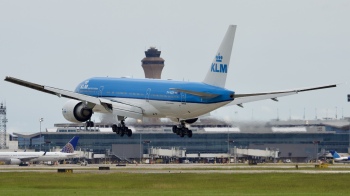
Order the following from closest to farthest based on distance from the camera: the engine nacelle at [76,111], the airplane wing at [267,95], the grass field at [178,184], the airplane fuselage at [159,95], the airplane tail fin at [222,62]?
the grass field at [178,184]
the airplane fuselage at [159,95]
the airplane tail fin at [222,62]
the airplane wing at [267,95]
the engine nacelle at [76,111]

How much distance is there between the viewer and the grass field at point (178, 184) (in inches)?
3649

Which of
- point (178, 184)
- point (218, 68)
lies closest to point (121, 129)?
point (218, 68)

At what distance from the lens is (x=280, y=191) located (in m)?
94.5

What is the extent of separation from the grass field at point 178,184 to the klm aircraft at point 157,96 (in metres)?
6.96

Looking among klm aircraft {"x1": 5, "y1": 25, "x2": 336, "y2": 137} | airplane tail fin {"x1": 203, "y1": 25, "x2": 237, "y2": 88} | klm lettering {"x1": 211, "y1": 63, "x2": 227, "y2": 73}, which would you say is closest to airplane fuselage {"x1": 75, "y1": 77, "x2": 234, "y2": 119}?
klm aircraft {"x1": 5, "y1": 25, "x2": 336, "y2": 137}

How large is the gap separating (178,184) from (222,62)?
626 inches

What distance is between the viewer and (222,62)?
4535 inches

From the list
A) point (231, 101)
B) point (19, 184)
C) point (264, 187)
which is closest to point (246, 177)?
point (231, 101)

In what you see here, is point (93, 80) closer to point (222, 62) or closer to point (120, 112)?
point (120, 112)

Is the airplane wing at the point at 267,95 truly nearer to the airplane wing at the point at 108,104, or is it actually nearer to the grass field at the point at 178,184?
the grass field at the point at 178,184

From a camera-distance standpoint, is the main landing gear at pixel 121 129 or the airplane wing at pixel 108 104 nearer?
the airplane wing at pixel 108 104

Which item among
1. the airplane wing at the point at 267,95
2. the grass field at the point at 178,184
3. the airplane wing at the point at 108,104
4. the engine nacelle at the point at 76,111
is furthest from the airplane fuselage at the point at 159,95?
the grass field at the point at 178,184

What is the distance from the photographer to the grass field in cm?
9269

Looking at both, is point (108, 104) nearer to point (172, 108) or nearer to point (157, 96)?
point (157, 96)
